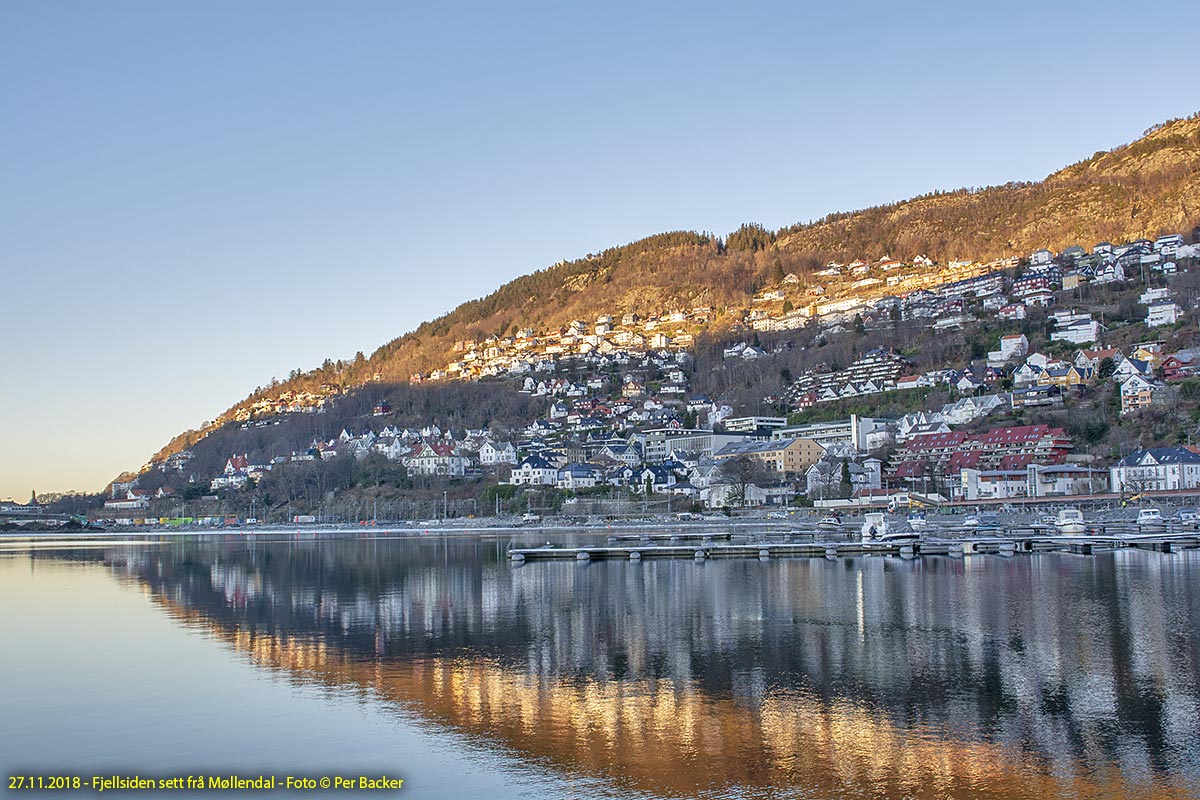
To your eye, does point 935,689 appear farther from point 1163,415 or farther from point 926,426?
point 926,426

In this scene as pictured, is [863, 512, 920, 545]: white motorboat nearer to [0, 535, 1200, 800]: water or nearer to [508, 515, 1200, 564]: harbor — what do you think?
[508, 515, 1200, 564]: harbor

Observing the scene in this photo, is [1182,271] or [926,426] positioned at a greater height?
[1182,271]

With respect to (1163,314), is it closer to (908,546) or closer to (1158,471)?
(1158,471)

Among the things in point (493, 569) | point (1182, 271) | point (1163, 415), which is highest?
point (1182, 271)

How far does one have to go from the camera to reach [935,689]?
16.5 meters

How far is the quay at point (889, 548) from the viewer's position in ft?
143

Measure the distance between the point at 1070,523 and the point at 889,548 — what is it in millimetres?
12281

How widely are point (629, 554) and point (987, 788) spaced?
34.6m

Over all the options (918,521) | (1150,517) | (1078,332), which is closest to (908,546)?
(918,521)

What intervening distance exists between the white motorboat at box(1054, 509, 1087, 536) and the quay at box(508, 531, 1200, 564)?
3431 mm

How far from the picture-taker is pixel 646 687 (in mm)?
17125

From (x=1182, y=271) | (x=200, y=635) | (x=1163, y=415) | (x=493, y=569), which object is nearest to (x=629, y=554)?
(x=493, y=569)

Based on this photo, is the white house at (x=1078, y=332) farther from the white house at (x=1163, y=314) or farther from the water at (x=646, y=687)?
the water at (x=646, y=687)

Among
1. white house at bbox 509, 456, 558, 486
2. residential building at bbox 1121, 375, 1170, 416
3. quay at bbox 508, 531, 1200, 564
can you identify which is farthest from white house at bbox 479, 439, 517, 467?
quay at bbox 508, 531, 1200, 564
